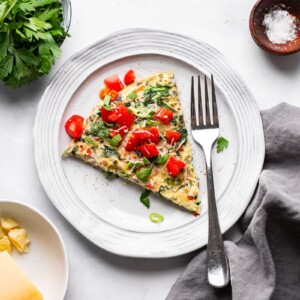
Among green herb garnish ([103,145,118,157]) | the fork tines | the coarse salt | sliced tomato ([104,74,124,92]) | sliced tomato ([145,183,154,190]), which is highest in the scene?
the coarse salt

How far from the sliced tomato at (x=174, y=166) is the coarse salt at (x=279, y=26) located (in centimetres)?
110

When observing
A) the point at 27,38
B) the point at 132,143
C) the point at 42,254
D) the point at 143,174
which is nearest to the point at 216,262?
the point at 143,174

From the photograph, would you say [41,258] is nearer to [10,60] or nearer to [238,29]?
[10,60]

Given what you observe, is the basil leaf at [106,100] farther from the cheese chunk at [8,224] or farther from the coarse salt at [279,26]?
the coarse salt at [279,26]

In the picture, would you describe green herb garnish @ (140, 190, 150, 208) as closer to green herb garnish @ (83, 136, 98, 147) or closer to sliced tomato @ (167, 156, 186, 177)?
sliced tomato @ (167, 156, 186, 177)

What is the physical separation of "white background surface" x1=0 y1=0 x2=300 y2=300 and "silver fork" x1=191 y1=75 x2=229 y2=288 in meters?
0.26

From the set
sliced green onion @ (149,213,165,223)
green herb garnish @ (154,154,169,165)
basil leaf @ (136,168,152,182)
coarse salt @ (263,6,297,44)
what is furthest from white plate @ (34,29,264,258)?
coarse salt @ (263,6,297,44)

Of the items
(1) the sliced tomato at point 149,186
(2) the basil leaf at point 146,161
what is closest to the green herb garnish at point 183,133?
(2) the basil leaf at point 146,161

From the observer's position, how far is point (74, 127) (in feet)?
14.7

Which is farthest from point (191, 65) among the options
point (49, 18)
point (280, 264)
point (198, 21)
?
point (280, 264)

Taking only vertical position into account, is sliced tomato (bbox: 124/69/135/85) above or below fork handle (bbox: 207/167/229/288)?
above

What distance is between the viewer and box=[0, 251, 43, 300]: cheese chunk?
13.7 feet

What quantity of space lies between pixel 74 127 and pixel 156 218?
861 mm

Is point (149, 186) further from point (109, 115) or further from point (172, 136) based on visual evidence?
point (109, 115)
